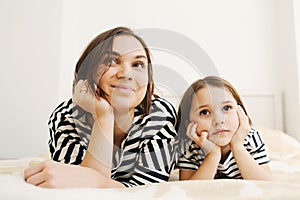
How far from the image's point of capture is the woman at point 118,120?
708 millimetres

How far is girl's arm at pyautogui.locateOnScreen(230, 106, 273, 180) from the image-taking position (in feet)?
2.63

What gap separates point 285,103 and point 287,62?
0.88 ft

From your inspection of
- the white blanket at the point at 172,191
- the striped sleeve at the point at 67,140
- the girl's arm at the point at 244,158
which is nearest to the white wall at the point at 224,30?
the striped sleeve at the point at 67,140

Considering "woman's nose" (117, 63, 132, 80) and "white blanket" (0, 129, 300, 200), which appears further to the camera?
"woman's nose" (117, 63, 132, 80)

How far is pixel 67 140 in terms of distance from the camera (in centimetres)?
77

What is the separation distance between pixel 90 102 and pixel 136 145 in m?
0.15

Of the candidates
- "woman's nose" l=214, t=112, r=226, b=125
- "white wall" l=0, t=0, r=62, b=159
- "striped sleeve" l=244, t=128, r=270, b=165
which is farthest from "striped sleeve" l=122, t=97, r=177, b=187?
"white wall" l=0, t=0, r=62, b=159

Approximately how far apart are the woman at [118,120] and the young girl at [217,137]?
2.7 inches

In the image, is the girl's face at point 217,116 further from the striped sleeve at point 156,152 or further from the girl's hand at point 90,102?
the girl's hand at point 90,102

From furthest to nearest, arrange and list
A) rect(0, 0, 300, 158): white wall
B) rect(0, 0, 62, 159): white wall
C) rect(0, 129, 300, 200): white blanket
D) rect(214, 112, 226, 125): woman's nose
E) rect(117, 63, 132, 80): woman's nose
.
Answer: rect(0, 0, 300, 158): white wall
rect(0, 0, 62, 159): white wall
rect(214, 112, 226, 125): woman's nose
rect(117, 63, 132, 80): woman's nose
rect(0, 129, 300, 200): white blanket

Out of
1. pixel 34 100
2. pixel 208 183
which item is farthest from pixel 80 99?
pixel 34 100

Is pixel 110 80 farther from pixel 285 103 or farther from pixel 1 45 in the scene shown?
pixel 285 103

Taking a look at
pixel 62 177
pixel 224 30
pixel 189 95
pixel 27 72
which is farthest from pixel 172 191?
pixel 224 30

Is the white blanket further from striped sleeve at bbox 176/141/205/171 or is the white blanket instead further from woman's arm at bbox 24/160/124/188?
striped sleeve at bbox 176/141/205/171
